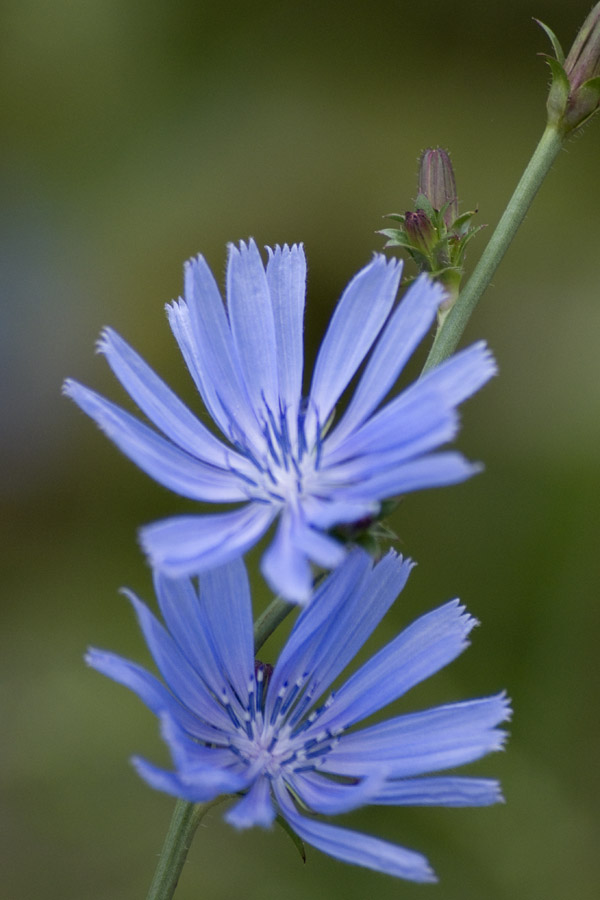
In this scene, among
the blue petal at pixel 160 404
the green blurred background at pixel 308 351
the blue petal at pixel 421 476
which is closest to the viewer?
the blue petal at pixel 421 476

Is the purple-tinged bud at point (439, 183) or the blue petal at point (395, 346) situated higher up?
the purple-tinged bud at point (439, 183)

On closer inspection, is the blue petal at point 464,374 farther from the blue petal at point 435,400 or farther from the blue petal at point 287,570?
the blue petal at point 287,570

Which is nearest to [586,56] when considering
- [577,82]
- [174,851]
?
[577,82]

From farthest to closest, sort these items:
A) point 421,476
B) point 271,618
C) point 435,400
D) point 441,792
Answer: point 271,618
point 441,792
point 435,400
point 421,476

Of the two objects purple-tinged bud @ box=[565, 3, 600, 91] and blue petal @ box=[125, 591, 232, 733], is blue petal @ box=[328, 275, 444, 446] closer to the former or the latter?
blue petal @ box=[125, 591, 232, 733]

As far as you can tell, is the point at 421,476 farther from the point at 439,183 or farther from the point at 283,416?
the point at 439,183

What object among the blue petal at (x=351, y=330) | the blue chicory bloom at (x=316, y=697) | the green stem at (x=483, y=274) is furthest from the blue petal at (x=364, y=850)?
the green stem at (x=483, y=274)

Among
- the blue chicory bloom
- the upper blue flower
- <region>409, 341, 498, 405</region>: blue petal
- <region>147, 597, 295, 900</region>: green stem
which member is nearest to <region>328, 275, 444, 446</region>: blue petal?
the upper blue flower

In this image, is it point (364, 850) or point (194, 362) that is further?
point (194, 362)
